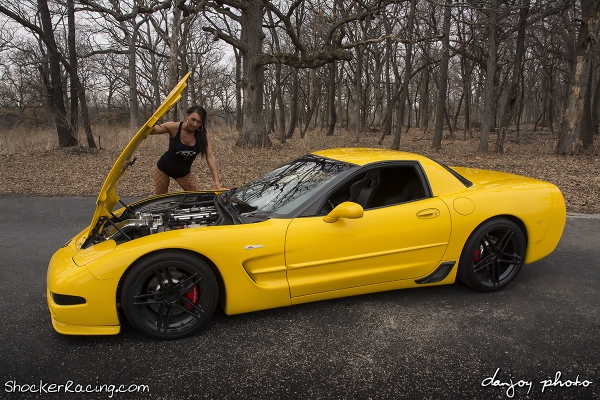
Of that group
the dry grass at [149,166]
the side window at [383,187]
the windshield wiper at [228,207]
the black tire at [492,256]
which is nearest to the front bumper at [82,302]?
the windshield wiper at [228,207]

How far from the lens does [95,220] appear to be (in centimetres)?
305

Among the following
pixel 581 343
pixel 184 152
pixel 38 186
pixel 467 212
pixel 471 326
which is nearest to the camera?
pixel 581 343

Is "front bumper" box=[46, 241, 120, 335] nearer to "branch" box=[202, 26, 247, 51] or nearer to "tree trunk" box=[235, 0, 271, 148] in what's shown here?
"tree trunk" box=[235, 0, 271, 148]

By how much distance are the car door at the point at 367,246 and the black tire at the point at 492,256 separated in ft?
0.98

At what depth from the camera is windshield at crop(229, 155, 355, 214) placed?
3.11 m

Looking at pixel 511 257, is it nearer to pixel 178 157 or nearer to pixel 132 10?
pixel 178 157

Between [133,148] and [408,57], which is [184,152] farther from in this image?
[408,57]

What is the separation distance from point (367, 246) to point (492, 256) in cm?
125

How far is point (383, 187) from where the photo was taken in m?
3.52

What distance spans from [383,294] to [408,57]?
12497 millimetres

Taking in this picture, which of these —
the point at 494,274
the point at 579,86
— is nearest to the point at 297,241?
the point at 494,274

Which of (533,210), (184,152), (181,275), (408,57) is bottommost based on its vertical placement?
(181,275)

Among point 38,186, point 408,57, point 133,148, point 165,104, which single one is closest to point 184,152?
point 133,148

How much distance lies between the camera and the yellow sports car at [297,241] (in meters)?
2.56
